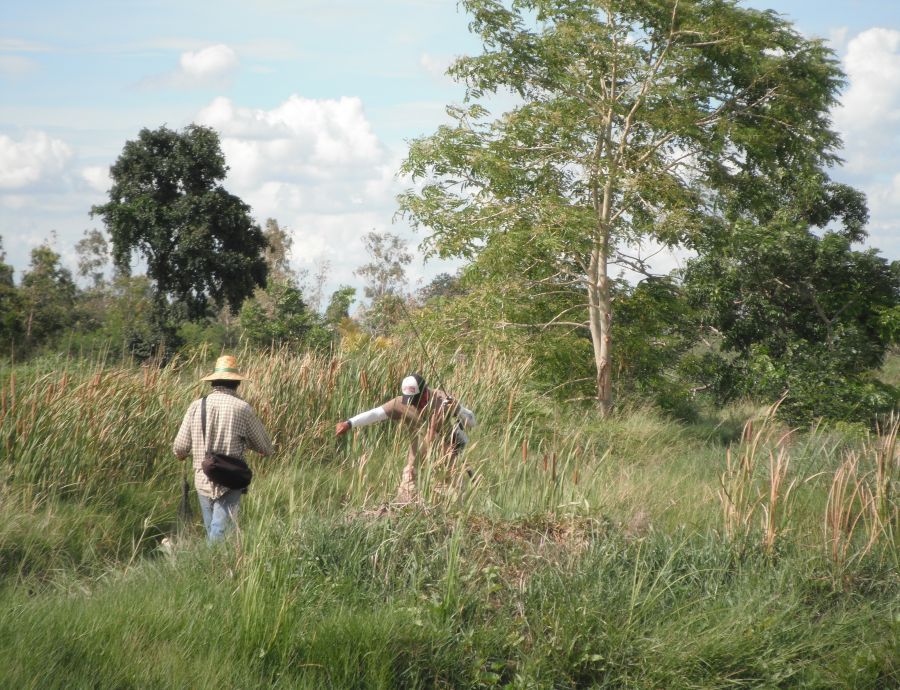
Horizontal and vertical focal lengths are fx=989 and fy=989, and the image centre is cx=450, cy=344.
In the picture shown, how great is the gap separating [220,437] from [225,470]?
0.26 metres

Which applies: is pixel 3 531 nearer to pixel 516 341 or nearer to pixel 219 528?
pixel 219 528

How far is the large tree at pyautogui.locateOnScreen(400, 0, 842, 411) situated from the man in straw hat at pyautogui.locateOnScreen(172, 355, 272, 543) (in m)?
8.17

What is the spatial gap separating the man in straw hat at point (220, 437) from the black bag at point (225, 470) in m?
0.04

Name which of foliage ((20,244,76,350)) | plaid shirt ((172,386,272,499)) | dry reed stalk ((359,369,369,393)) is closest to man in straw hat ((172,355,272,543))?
plaid shirt ((172,386,272,499))

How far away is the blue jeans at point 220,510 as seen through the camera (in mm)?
6973

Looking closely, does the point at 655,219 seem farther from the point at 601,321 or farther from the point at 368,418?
the point at 368,418

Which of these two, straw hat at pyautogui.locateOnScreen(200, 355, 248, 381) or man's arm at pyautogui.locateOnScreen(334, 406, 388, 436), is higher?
straw hat at pyautogui.locateOnScreen(200, 355, 248, 381)

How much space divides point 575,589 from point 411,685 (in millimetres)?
1173

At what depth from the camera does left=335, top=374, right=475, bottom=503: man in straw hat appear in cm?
759

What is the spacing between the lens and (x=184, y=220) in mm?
33281

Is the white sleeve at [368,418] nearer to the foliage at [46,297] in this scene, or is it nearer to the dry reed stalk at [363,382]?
the dry reed stalk at [363,382]

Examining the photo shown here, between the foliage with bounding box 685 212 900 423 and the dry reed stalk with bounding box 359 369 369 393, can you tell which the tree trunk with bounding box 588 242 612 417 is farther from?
the dry reed stalk with bounding box 359 369 369 393

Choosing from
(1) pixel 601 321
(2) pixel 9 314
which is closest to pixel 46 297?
(2) pixel 9 314

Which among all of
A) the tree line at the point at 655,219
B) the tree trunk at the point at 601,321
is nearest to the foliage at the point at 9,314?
the tree line at the point at 655,219
